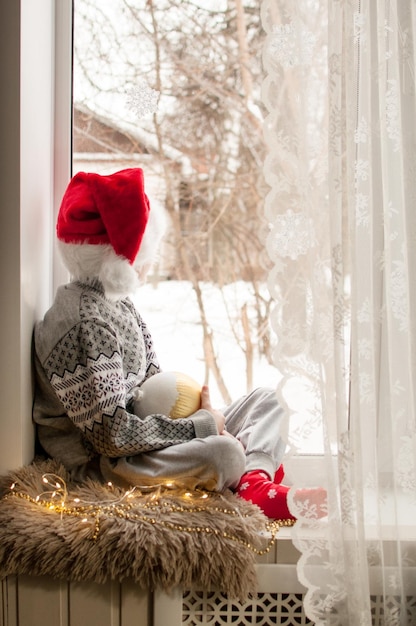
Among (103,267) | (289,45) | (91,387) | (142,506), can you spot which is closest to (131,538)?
(142,506)

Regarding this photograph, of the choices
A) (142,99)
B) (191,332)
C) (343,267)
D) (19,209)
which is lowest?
(191,332)

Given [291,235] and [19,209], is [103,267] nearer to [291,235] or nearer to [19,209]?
[19,209]

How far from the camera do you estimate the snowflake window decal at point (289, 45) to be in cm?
122

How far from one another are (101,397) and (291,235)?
52 centimetres

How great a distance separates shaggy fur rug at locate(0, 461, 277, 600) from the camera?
1289 millimetres

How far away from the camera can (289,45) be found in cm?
123

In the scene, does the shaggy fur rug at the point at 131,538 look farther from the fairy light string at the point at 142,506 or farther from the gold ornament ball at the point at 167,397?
the gold ornament ball at the point at 167,397

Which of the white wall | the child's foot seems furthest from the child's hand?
the white wall

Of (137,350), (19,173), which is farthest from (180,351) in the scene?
(19,173)

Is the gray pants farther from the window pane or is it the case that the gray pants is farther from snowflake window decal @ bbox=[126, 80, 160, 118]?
snowflake window decal @ bbox=[126, 80, 160, 118]

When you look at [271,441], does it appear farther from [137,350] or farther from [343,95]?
[343,95]

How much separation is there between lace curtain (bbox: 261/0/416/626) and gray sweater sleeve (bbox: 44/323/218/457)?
0.34 m

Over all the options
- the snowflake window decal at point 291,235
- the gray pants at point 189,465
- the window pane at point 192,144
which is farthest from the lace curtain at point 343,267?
the window pane at point 192,144

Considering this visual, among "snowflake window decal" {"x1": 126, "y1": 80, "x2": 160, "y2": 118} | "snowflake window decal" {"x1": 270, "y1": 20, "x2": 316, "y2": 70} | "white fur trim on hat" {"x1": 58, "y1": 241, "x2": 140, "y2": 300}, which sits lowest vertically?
"white fur trim on hat" {"x1": 58, "y1": 241, "x2": 140, "y2": 300}
